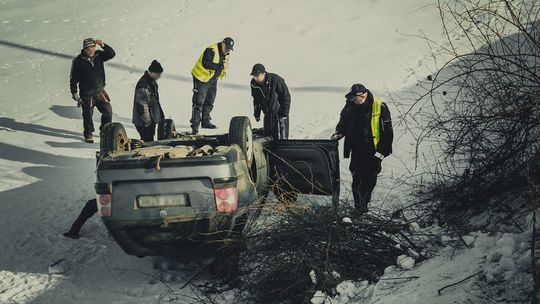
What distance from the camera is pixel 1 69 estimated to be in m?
15.2

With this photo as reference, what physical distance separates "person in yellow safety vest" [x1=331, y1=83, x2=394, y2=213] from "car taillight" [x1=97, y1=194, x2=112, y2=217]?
8.37ft

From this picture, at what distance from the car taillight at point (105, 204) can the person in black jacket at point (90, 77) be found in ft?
16.4

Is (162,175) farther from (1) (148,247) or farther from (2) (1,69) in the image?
(2) (1,69)

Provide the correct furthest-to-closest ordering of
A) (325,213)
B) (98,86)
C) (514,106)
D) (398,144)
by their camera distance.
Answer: (98,86)
(398,144)
(325,213)
(514,106)

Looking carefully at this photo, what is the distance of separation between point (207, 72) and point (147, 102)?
2.09m

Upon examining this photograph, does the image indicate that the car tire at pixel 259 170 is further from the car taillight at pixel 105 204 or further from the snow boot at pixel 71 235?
the snow boot at pixel 71 235

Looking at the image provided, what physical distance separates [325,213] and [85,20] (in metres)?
17.8

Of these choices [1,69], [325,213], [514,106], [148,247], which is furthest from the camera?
[1,69]

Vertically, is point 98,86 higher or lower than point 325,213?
higher

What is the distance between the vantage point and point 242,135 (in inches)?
194

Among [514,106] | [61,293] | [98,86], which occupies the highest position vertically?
[98,86]

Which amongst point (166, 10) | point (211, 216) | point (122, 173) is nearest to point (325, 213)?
point (211, 216)

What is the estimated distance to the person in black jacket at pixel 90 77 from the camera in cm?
893

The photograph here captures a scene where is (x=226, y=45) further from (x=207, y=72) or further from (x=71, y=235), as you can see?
(x=71, y=235)
